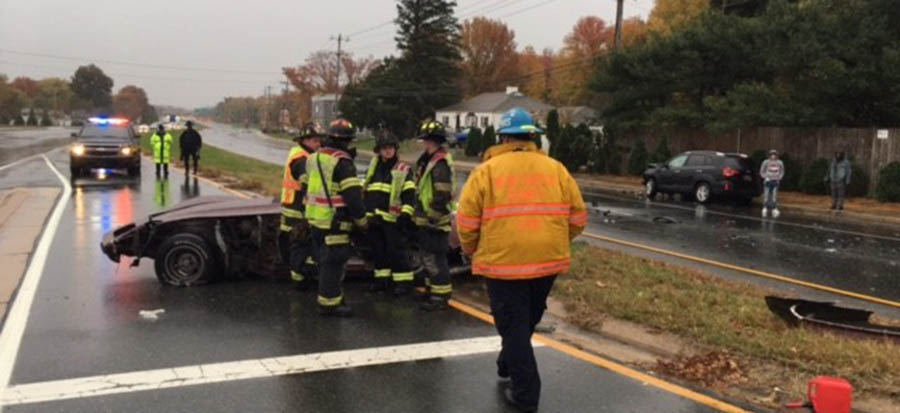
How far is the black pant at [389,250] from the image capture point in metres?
7.21

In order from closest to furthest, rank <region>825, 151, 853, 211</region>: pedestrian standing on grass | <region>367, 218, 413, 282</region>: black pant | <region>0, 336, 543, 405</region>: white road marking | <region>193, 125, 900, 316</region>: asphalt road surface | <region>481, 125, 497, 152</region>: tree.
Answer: <region>0, 336, 543, 405</region>: white road marking < <region>367, 218, 413, 282</region>: black pant < <region>193, 125, 900, 316</region>: asphalt road surface < <region>825, 151, 853, 211</region>: pedestrian standing on grass < <region>481, 125, 497, 152</region>: tree

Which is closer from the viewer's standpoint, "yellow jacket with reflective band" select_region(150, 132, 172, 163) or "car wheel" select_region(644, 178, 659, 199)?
"yellow jacket with reflective band" select_region(150, 132, 172, 163)

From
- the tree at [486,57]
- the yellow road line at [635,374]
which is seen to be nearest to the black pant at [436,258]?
the yellow road line at [635,374]

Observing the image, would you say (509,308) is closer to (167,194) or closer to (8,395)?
(8,395)

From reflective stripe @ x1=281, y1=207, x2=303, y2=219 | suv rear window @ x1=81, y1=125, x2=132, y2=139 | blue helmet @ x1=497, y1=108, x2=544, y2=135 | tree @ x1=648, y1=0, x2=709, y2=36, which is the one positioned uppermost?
tree @ x1=648, y1=0, x2=709, y2=36

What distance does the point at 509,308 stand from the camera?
14.4ft

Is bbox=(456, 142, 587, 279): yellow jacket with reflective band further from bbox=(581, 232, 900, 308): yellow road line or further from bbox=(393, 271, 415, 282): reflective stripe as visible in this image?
bbox=(581, 232, 900, 308): yellow road line

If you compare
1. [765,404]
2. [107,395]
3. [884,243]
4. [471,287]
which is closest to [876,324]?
[765,404]

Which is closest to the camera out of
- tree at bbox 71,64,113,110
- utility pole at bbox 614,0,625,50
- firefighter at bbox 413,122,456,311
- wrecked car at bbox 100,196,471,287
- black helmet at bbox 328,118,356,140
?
black helmet at bbox 328,118,356,140

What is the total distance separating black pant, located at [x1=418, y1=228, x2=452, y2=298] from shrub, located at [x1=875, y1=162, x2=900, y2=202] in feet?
63.2

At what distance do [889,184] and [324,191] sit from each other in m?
20.3

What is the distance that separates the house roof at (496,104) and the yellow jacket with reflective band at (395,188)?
69183 millimetres

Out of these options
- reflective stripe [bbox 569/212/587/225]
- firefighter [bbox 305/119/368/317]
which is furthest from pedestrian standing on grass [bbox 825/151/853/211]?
reflective stripe [bbox 569/212/587/225]

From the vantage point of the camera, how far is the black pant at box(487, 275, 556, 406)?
14.4 feet
